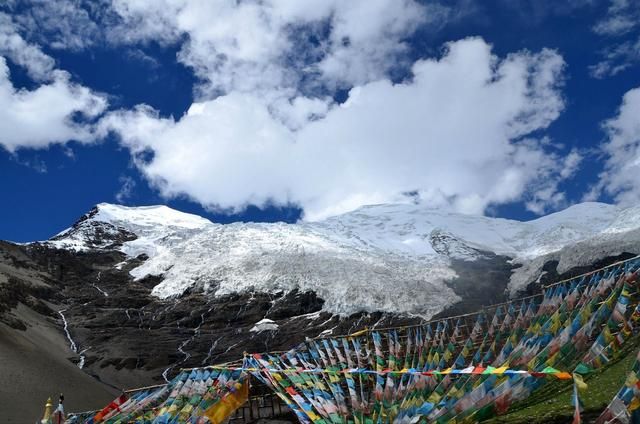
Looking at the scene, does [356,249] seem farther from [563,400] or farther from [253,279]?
[563,400]

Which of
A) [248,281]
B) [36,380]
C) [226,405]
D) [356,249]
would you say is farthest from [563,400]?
[356,249]

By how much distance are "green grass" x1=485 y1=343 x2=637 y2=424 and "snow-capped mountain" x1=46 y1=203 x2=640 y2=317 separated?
5636 cm

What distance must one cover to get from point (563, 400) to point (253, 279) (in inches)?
2975

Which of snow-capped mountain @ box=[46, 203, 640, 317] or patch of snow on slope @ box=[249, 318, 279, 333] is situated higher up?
snow-capped mountain @ box=[46, 203, 640, 317]

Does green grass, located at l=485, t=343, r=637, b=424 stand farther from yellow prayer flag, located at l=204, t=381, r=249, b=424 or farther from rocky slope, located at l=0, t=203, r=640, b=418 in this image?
rocky slope, located at l=0, t=203, r=640, b=418

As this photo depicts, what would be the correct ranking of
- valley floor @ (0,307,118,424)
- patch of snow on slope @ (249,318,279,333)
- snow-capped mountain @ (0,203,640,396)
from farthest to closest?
patch of snow on slope @ (249,318,279,333)
snow-capped mountain @ (0,203,640,396)
valley floor @ (0,307,118,424)

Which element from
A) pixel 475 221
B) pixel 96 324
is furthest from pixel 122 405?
pixel 475 221

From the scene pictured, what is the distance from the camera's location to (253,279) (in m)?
85.2

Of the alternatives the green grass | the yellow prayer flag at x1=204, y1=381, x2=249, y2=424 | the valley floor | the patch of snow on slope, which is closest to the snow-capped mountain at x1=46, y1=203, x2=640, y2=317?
the patch of snow on slope

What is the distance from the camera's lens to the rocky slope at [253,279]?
65250 mm

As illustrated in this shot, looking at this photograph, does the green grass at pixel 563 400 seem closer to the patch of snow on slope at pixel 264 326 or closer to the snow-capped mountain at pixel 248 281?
the snow-capped mountain at pixel 248 281

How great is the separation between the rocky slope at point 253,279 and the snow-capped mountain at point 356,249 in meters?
0.32

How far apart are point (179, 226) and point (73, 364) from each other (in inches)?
3165

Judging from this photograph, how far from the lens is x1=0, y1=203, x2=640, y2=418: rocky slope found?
65250 millimetres
